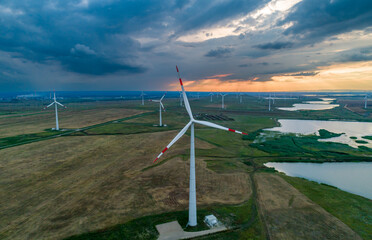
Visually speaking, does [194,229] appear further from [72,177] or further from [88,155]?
[88,155]

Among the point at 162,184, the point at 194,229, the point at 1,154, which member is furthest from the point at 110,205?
the point at 1,154

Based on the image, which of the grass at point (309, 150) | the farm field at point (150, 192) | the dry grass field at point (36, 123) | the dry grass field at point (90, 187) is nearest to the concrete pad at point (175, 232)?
the farm field at point (150, 192)

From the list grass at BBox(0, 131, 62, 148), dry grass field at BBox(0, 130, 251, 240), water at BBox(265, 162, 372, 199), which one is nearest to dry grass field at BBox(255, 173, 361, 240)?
dry grass field at BBox(0, 130, 251, 240)

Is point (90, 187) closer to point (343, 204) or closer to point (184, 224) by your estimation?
point (184, 224)

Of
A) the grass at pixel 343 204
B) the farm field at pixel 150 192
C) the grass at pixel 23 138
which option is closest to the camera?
the farm field at pixel 150 192

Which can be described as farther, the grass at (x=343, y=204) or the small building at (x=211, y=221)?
the grass at (x=343, y=204)

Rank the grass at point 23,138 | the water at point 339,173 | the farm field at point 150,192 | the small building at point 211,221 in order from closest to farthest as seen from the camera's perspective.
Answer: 1. the farm field at point 150,192
2. the small building at point 211,221
3. the water at point 339,173
4. the grass at point 23,138

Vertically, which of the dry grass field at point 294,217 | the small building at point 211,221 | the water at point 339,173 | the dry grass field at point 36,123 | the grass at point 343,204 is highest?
the dry grass field at point 36,123

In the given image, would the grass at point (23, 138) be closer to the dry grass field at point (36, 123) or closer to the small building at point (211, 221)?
the dry grass field at point (36, 123)
